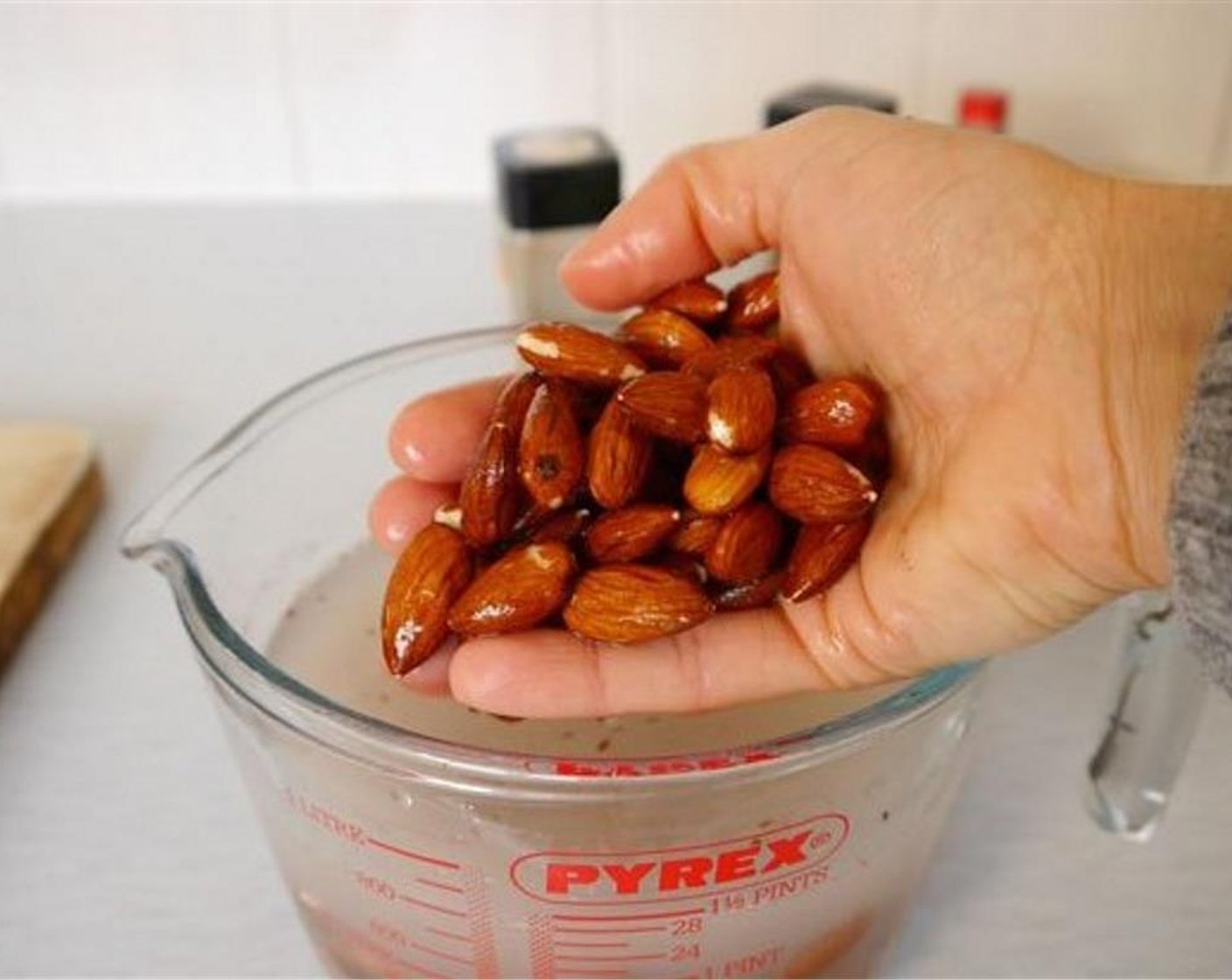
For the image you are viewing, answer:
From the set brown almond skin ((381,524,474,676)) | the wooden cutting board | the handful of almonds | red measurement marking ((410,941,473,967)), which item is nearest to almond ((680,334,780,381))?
the handful of almonds

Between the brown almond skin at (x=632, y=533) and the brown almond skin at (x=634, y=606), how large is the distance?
0.04 ft

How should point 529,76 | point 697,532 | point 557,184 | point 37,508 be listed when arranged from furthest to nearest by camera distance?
point 529,76
point 557,184
point 37,508
point 697,532

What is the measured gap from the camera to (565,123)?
37.3 inches

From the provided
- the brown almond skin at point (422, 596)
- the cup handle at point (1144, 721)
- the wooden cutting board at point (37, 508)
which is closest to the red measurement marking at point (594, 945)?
the brown almond skin at point (422, 596)

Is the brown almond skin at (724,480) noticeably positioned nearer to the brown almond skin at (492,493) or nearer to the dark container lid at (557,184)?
the brown almond skin at (492,493)

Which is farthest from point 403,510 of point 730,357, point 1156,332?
point 1156,332

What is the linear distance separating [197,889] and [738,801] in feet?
0.79

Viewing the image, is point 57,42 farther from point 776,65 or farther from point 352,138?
point 776,65

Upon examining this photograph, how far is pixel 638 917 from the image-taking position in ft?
1.25

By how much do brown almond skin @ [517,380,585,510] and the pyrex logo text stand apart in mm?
135

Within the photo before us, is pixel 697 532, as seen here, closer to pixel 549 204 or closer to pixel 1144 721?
pixel 1144 721

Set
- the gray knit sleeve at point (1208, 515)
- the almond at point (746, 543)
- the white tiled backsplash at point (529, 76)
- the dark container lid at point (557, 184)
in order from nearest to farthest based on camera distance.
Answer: the gray knit sleeve at point (1208, 515), the almond at point (746, 543), the dark container lid at point (557, 184), the white tiled backsplash at point (529, 76)

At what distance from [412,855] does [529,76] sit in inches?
26.4

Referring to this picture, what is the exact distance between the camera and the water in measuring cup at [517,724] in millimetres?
430
